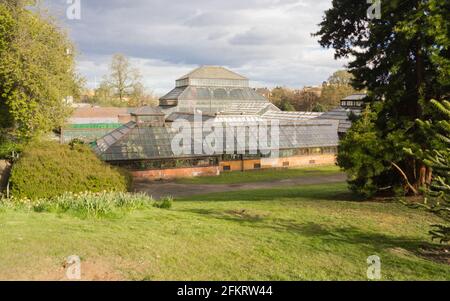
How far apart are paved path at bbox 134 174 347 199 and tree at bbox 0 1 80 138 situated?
293 inches

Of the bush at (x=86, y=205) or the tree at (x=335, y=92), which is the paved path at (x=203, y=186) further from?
the tree at (x=335, y=92)

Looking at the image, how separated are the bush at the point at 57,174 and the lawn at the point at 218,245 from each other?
5.00 meters

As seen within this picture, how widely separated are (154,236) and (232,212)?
4.50 m

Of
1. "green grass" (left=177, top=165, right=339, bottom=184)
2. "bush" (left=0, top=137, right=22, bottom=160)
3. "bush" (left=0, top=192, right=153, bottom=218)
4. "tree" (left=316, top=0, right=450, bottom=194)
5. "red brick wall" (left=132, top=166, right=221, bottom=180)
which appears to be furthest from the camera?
"red brick wall" (left=132, top=166, right=221, bottom=180)

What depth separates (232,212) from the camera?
12797 millimetres

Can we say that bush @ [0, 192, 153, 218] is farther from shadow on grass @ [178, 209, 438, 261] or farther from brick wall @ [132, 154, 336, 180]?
brick wall @ [132, 154, 336, 180]

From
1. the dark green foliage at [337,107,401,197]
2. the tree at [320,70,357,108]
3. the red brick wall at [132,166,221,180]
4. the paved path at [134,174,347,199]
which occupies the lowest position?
the paved path at [134,174,347,199]

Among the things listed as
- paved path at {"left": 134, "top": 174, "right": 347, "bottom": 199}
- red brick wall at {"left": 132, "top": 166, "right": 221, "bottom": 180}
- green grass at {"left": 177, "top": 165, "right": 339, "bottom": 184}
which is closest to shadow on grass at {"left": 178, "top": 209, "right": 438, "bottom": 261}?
paved path at {"left": 134, "top": 174, "right": 347, "bottom": 199}

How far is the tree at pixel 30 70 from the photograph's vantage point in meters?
19.3

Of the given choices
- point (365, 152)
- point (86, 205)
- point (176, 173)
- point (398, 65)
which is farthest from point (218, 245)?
point (176, 173)

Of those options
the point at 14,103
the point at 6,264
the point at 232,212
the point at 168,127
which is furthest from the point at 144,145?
the point at 6,264

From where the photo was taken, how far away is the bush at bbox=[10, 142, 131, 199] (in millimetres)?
16047
